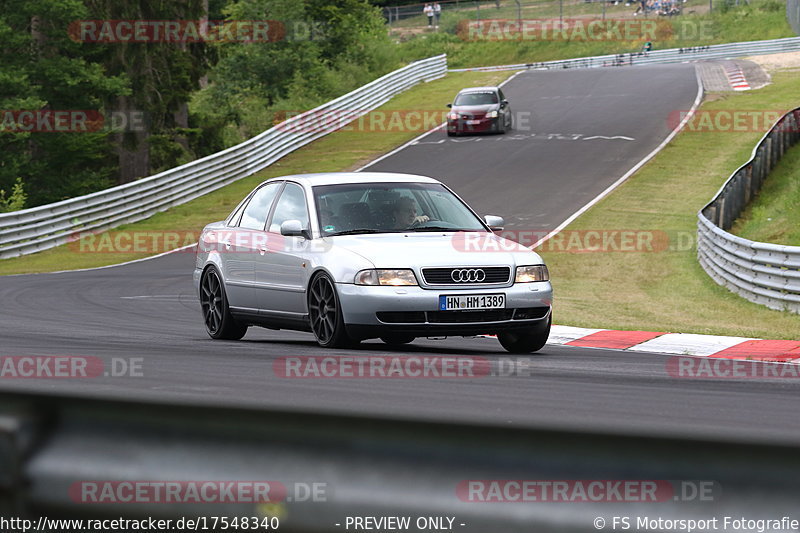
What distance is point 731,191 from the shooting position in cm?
2462

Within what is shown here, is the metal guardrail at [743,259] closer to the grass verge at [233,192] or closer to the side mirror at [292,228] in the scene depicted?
the side mirror at [292,228]

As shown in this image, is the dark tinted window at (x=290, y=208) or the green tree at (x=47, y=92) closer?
the dark tinted window at (x=290, y=208)

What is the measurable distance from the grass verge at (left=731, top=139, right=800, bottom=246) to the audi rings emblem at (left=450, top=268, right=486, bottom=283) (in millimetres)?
13038

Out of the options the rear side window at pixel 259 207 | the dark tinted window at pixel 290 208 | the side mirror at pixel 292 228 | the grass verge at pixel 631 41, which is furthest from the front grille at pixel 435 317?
the grass verge at pixel 631 41

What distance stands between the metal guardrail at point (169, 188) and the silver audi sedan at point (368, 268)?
17318 millimetres

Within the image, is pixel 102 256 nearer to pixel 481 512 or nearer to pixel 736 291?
pixel 736 291

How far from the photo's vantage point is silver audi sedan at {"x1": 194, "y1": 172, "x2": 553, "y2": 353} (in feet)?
31.3

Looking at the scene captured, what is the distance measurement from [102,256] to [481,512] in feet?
83.0

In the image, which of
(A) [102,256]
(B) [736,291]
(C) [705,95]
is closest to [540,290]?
(B) [736,291]

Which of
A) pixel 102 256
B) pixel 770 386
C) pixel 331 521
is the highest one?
pixel 331 521

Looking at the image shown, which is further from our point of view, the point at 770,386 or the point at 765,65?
the point at 765,65

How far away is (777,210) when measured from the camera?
25.0 metres

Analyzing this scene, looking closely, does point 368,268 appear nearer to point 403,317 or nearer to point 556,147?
point 403,317
